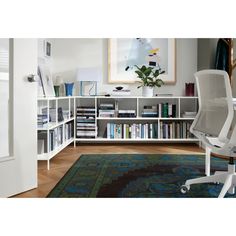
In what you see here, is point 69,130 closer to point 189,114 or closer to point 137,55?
point 137,55

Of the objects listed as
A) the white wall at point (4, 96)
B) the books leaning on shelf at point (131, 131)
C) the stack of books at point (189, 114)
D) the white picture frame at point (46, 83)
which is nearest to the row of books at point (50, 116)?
the white picture frame at point (46, 83)

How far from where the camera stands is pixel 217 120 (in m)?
2.09

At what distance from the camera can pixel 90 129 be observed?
4391 mm

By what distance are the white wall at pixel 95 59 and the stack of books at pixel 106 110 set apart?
1.00 feet

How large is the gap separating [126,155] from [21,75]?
6.42ft

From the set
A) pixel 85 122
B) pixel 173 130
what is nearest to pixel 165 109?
pixel 173 130

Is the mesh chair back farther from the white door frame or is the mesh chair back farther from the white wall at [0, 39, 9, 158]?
the white wall at [0, 39, 9, 158]

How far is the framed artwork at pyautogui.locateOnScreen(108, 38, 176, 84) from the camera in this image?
4609mm

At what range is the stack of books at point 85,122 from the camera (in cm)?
437

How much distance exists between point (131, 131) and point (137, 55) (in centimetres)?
124

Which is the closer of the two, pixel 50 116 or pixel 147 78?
pixel 50 116

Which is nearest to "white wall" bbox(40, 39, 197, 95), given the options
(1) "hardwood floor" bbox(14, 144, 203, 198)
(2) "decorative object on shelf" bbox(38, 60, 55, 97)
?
(2) "decorative object on shelf" bbox(38, 60, 55, 97)

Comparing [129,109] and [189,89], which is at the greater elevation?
[189,89]
